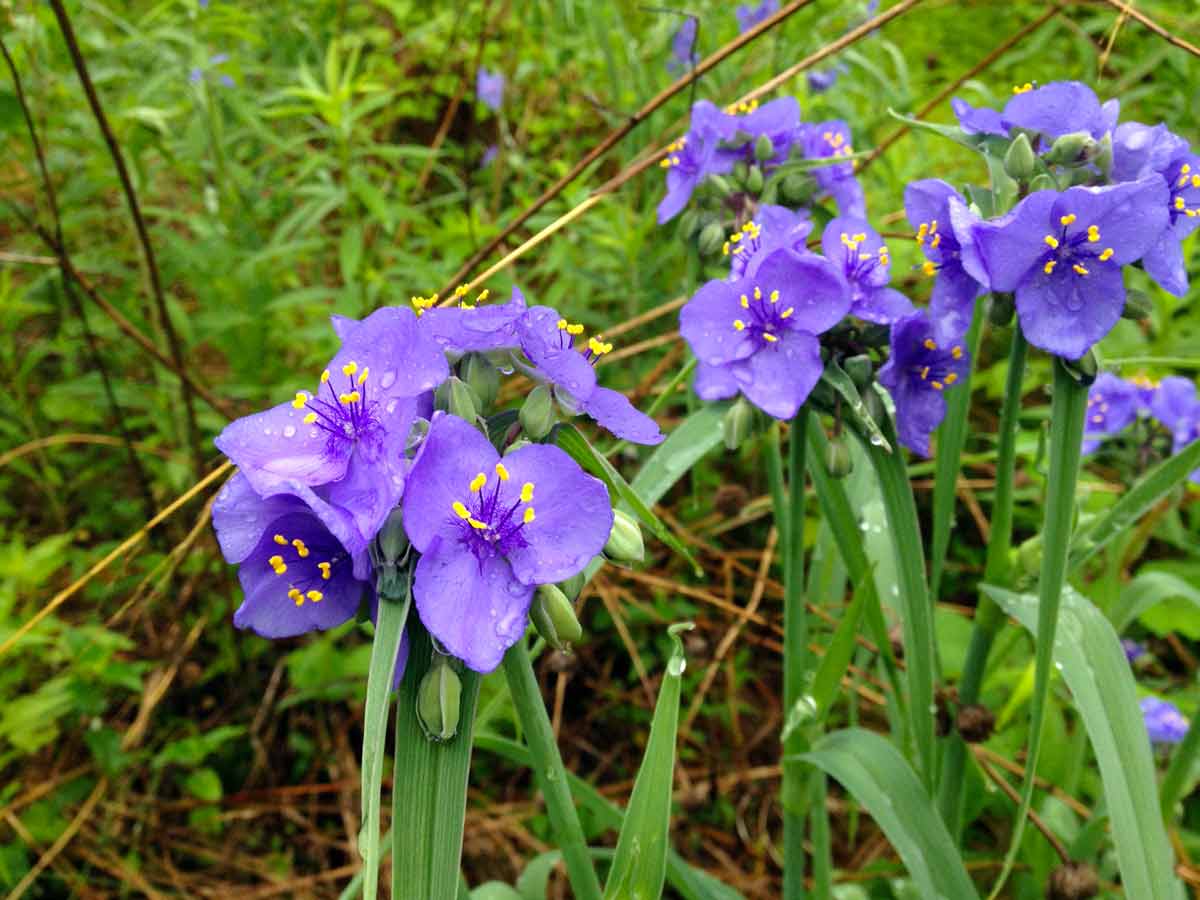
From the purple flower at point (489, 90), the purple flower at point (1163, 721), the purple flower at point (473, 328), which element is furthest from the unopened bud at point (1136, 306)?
the purple flower at point (489, 90)

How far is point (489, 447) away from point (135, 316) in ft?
5.58

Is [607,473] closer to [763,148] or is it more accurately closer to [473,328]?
[473,328]

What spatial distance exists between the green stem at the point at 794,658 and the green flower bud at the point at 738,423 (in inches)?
2.1

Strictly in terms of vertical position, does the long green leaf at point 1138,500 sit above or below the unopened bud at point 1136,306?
below

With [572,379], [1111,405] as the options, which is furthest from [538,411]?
[1111,405]

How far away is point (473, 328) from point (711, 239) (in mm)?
710

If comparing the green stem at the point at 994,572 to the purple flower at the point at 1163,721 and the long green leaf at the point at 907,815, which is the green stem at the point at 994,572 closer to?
the long green leaf at the point at 907,815

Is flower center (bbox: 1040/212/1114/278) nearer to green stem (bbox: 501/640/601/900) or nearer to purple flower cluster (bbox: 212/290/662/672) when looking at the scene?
purple flower cluster (bbox: 212/290/662/672)

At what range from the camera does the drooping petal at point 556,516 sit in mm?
703

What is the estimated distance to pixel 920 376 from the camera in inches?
41.6

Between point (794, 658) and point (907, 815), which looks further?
point (794, 658)

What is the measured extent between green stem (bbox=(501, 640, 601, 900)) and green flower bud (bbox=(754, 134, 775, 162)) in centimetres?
84

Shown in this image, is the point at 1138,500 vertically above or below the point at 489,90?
below

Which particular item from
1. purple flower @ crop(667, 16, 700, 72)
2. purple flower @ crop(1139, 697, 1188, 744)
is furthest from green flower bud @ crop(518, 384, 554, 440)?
purple flower @ crop(667, 16, 700, 72)
